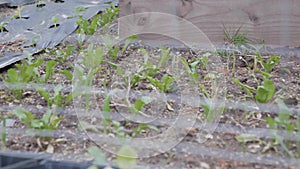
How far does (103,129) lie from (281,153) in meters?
0.42

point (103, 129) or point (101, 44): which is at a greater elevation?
point (101, 44)

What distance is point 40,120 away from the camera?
1128 mm

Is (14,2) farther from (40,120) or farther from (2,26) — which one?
(40,120)

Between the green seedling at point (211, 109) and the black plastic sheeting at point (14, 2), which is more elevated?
the black plastic sheeting at point (14, 2)

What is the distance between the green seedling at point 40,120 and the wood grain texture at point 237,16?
36.0 inches

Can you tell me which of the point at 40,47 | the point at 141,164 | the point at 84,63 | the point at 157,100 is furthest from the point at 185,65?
the point at 40,47

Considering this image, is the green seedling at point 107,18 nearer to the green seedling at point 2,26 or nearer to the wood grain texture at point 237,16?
the wood grain texture at point 237,16

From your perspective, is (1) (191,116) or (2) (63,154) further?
(1) (191,116)

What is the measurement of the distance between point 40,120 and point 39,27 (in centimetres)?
139

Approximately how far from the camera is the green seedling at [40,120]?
1120mm

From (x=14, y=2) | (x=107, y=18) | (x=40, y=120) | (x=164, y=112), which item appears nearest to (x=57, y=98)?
(x=40, y=120)

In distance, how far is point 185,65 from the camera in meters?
1.51

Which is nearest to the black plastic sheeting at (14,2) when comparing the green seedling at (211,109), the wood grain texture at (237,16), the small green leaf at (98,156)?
the wood grain texture at (237,16)

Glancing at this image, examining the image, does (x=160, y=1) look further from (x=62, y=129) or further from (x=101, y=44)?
(x=62, y=129)
